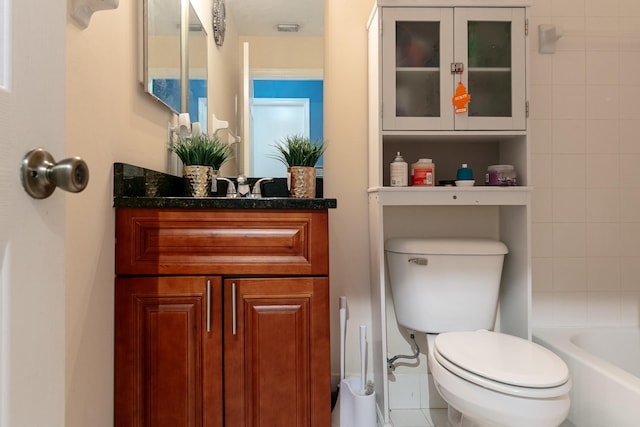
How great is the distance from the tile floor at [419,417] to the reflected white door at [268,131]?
117 cm

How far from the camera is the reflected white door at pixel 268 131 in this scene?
1.77m

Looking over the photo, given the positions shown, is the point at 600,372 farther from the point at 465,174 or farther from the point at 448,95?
the point at 448,95

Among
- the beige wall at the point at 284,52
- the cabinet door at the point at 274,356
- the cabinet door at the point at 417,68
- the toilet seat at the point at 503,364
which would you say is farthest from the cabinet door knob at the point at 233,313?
Result: the beige wall at the point at 284,52

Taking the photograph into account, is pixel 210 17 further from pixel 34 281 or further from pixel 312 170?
pixel 34 281

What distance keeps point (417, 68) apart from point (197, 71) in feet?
3.00

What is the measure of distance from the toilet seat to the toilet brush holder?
0.35 meters

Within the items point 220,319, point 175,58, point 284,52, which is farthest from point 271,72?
point 220,319

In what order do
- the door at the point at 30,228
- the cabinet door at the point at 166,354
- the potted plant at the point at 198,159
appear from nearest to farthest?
the door at the point at 30,228, the cabinet door at the point at 166,354, the potted plant at the point at 198,159

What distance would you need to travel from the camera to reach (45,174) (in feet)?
1.59

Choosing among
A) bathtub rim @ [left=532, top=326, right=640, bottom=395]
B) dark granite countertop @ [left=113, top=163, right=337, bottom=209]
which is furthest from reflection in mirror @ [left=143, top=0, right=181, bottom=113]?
bathtub rim @ [left=532, top=326, right=640, bottom=395]

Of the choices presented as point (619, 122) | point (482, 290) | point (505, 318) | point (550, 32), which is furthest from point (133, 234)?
point (619, 122)

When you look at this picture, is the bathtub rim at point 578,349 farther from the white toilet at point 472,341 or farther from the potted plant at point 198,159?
the potted plant at point 198,159

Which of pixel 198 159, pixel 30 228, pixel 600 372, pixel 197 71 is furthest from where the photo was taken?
A: pixel 197 71

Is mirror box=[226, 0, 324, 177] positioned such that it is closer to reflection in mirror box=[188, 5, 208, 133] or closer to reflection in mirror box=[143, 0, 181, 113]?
reflection in mirror box=[188, 5, 208, 133]
